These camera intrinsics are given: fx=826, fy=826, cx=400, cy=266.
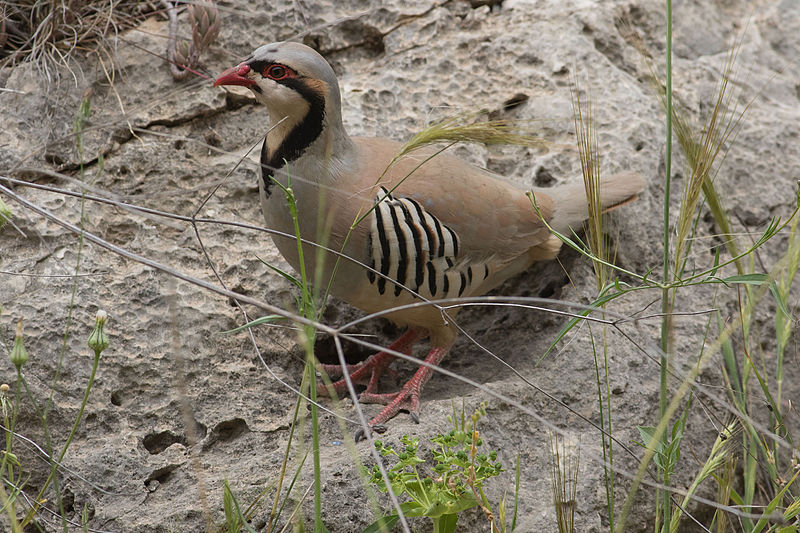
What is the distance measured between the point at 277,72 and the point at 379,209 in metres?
0.61

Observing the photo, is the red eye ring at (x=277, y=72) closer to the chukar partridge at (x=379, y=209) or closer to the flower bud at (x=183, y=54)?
the chukar partridge at (x=379, y=209)

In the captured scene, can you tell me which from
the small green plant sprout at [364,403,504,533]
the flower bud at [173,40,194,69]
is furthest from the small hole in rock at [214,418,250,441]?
the flower bud at [173,40,194,69]

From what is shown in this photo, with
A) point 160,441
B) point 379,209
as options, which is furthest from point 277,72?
point 160,441

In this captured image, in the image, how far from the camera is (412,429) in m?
2.87

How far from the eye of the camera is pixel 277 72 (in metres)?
2.94

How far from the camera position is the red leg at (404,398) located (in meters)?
3.13

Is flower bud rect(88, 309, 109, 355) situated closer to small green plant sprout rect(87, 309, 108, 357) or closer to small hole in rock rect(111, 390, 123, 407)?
small green plant sprout rect(87, 309, 108, 357)

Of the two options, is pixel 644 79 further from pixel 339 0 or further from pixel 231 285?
pixel 231 285

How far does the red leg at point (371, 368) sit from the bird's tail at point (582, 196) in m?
0.80

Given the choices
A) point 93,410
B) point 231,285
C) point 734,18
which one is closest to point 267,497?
point 93,410

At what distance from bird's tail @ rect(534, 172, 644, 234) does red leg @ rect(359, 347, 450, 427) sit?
81 cm

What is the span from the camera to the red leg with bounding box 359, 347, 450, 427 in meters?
3.13

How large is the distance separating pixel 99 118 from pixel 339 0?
139cm

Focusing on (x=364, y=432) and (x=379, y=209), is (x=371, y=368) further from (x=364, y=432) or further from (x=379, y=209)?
(x=379, y=209)
